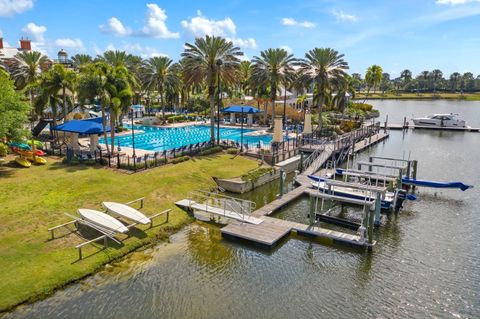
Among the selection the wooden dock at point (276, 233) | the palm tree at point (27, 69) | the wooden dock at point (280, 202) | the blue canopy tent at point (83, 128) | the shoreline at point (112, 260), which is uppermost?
the palm tree at point (27, 69)

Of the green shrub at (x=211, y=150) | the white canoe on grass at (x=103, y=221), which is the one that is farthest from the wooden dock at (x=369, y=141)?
the white canoe on grass at (x=103, y=221)

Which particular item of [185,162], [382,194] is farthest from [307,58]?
[382,194]

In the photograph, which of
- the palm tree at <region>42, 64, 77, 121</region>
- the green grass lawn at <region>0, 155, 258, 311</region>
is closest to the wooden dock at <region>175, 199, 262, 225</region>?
the green grass lawn at <region>0, 155, 258, 311</region>

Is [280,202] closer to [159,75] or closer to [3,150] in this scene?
[3,150]

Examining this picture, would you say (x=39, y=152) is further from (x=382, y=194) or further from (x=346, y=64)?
(x=346, y=64)

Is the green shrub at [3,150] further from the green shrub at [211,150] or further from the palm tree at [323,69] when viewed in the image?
the palm tree at [323,69]

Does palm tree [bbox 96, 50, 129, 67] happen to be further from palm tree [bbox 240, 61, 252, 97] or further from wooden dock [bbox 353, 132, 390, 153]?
wooden dock [bbox 353, 132, 390, 153]

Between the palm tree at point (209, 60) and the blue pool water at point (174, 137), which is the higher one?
the palm tree at point (209, 60)
